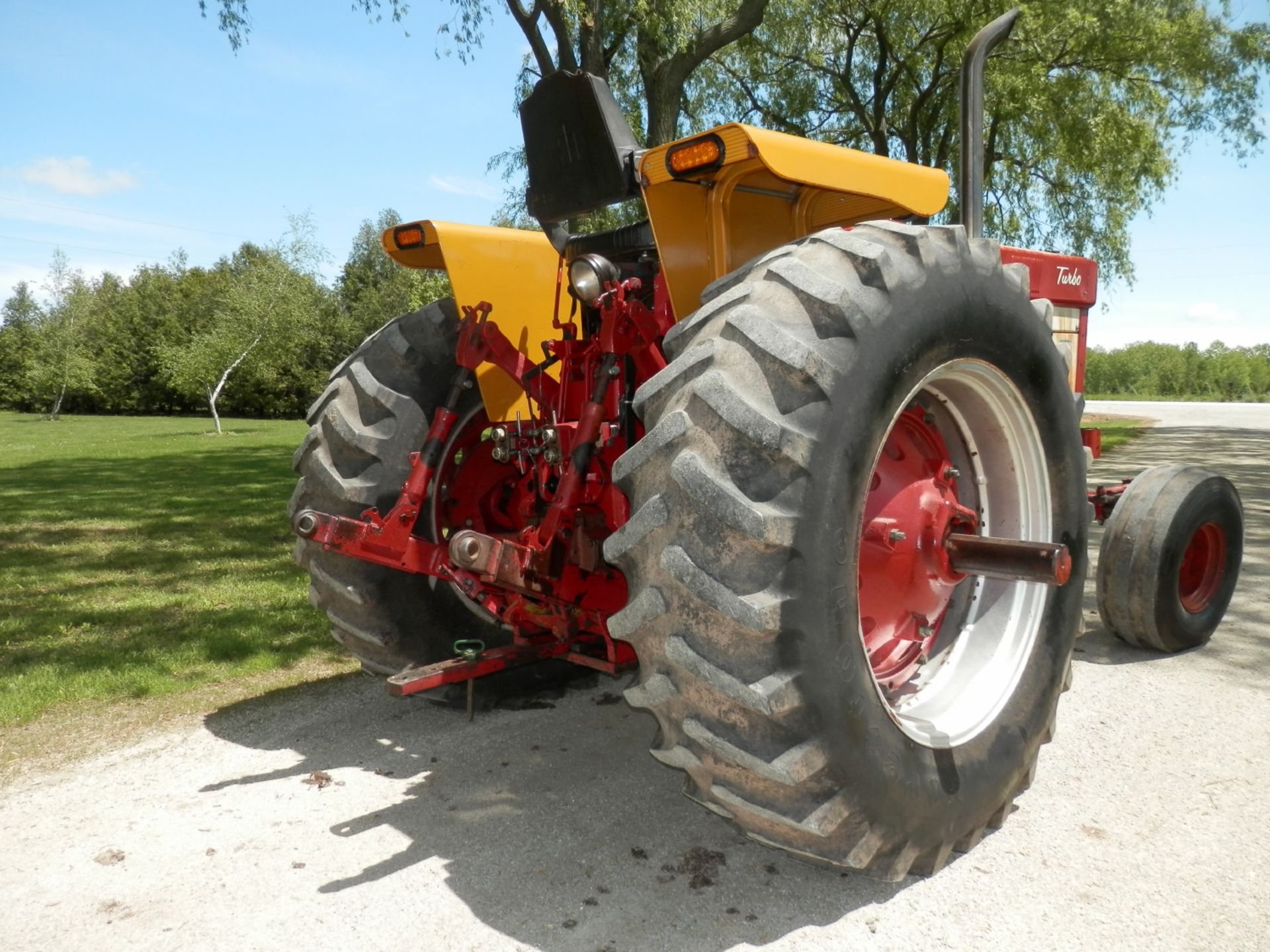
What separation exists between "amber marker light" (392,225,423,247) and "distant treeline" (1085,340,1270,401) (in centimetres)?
7372

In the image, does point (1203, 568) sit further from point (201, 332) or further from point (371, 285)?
point (371, 285)

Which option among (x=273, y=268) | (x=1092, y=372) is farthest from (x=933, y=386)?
(x=1092, y=372)

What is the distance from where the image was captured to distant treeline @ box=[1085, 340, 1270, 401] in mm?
71125

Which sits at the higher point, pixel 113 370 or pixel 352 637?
pixel 113 370

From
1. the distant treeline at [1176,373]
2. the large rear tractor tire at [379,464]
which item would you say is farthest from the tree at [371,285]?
the distant treeline at [1176,373]

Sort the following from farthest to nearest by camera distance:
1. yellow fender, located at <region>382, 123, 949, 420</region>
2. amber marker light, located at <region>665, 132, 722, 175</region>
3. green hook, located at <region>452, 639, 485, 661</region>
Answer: green hook, located at <region>452, 639, 485, 661</region> < yellow fender, located at <region>382, 123, 949, 420</region> < amber marker light, located at <region>665, 132, 722, 175</region>

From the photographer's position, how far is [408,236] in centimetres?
323

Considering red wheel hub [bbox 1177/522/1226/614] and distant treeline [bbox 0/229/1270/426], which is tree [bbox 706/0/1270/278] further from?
distant treeline [bbox 0/229/1270/426]

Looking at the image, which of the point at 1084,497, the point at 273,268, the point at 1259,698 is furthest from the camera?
the point at 273,268

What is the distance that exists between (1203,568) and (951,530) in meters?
2.62

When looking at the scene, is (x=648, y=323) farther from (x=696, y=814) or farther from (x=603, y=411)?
(x=696, y=814)

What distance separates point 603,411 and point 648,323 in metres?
0.30

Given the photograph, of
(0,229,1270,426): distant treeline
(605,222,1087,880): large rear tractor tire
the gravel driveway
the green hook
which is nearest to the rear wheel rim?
(605,222,1087,880): large rear tractor tire

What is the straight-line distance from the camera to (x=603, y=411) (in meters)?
2.74
